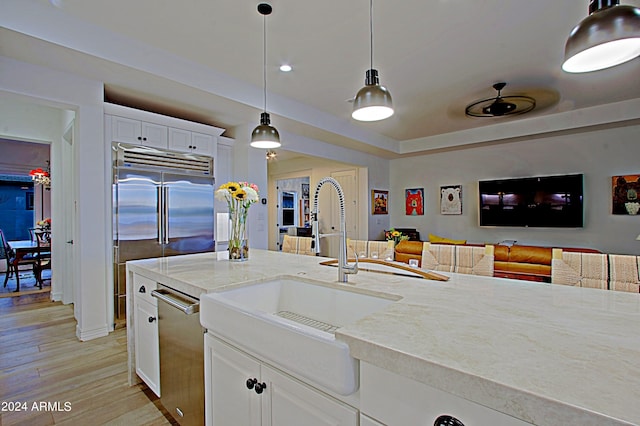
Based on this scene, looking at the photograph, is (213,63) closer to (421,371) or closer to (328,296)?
(328,296)

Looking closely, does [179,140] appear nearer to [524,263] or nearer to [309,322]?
[309,322]

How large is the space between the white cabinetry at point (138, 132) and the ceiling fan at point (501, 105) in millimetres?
4225

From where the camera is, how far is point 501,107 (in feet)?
13.9

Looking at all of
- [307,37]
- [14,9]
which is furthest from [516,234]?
[14,9]

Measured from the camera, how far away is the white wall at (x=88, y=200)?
2990 millimetres

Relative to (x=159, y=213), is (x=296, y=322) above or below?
below

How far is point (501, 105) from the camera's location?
4.18m

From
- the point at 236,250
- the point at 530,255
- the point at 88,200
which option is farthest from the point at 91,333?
the point at 530,255

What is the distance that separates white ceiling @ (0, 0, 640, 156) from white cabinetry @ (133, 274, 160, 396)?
2093 millimetres

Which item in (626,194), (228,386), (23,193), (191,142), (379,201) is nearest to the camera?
(228,386)

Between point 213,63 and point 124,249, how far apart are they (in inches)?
88.2

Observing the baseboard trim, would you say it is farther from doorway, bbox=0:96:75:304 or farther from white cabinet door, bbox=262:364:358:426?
white cabinet door, bbox=262:364:358:426

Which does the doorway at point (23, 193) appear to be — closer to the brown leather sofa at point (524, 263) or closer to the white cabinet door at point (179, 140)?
the white cabinet door at point (179, 140)

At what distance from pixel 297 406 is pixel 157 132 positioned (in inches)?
142
